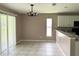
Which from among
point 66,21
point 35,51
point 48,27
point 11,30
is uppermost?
point 66,21

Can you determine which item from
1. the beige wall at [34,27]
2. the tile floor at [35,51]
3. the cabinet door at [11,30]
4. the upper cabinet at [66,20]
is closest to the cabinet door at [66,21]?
the upper cabinet at [66,20]

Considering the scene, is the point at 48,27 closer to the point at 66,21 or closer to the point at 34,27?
the point at 34,27

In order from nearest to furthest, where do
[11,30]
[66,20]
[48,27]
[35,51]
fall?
[35,51], [11,30], [66,20], [48,27]

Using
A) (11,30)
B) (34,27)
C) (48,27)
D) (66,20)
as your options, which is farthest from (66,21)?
(11,30)

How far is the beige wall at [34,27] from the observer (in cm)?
1064

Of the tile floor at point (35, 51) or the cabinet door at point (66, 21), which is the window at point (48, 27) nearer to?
the cabinet door at point (66, 21)

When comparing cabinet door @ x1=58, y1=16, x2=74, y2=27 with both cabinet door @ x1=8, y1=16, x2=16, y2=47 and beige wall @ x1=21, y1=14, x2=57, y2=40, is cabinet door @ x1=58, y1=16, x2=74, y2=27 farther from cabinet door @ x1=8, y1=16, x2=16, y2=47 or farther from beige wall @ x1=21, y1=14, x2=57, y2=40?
cabinet door @ x1=8, y1=16, x2=16, y2=47

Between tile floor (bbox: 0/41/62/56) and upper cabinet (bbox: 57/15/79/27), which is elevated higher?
upper cabinet (bbox: 57/15/79/27)

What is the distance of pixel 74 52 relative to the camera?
4.53 meters

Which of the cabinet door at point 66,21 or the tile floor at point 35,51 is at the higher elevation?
the cabinet door at point 66,21

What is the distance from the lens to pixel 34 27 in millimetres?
10734

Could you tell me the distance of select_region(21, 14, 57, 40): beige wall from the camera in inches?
419

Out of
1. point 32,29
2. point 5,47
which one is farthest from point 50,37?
point 5,47

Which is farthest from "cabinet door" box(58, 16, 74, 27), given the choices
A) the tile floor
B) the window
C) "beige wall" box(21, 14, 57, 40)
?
the tile floor
